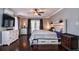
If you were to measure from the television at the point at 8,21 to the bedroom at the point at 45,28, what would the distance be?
0.06 metres

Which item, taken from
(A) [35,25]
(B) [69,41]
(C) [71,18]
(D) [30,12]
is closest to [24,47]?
(A) [35,25]

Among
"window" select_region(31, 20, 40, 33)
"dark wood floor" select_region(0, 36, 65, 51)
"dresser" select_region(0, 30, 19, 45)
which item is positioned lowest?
"dark wood floor" select_region(0, 36, 65, 51)

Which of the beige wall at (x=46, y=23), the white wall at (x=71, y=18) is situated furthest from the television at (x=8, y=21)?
the white wall at (x=71, y=18)

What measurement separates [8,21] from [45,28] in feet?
2.86

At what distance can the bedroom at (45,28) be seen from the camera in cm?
267

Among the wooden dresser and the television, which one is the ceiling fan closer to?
the television

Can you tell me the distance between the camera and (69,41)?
2678mm

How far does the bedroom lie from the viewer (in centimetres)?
267

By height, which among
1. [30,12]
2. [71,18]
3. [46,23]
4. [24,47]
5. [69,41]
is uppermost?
[30,12]

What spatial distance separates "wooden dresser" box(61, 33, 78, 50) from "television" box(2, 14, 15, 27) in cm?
120

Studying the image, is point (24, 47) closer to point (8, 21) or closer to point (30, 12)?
point (8, 21)

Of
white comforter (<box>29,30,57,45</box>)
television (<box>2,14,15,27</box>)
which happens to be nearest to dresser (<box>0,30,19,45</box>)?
television (<box>2,14,15,27</box>)
